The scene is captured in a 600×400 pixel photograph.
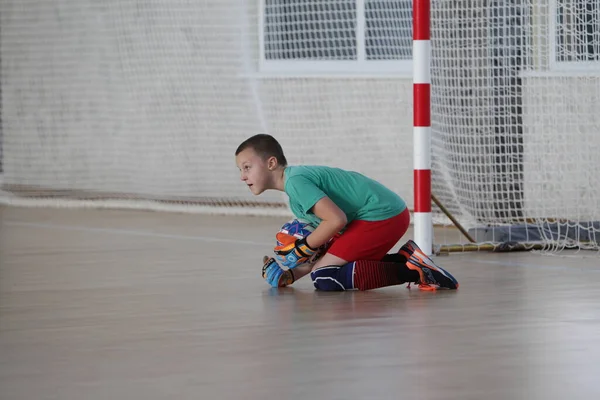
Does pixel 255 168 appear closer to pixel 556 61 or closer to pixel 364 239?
pixel 364 239

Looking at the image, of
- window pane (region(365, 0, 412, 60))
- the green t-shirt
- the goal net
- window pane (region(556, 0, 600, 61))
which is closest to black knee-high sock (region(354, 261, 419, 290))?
the green t-shirt

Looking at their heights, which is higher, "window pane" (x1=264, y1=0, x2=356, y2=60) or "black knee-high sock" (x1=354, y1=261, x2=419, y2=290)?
"window pane" (x1=264, y1=0, x2=356, y2=60)

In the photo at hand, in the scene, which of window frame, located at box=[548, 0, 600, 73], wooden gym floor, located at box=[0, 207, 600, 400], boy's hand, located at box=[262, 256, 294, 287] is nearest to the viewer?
wooden gym floor, located at box=[0, 207, 600, 400]

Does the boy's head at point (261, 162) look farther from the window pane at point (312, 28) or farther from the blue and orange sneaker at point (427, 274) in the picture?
the window pane at point (312, 28)

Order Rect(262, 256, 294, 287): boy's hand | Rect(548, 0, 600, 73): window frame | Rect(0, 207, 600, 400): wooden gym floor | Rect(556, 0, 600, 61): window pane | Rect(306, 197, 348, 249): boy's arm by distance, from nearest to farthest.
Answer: Rect(0, 207, 600, 400): wooden gym floor < Rect(306, 197, 348, 249): boy's arm < Rect(262, 256, 294, 287): boy's hand < Rect(556, 0, 600, 61): window pane < Rect(548, 0, 600, 73): window frame

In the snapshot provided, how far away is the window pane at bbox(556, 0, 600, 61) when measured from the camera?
5.68 metres

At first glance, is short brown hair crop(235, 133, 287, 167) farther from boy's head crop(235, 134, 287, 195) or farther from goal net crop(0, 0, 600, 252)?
goal net crop(0, 0, 600, 252)

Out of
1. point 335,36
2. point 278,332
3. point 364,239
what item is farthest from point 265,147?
point 335,36

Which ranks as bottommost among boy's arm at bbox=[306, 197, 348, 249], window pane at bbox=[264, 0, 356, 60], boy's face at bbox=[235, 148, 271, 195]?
boy's arm at bbox=[306, 197, 348, 249]

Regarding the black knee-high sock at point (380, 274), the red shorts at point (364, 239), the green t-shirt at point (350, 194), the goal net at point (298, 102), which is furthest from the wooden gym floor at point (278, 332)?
the goal net at point (298, 102)

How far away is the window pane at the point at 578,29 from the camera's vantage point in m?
5.68

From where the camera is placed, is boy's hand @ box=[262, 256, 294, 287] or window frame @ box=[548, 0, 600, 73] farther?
window frame @ box=[548, 0, 600, 73]

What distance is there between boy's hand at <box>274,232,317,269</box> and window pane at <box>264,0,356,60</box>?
3.63 m

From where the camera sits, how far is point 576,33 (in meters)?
5.79
